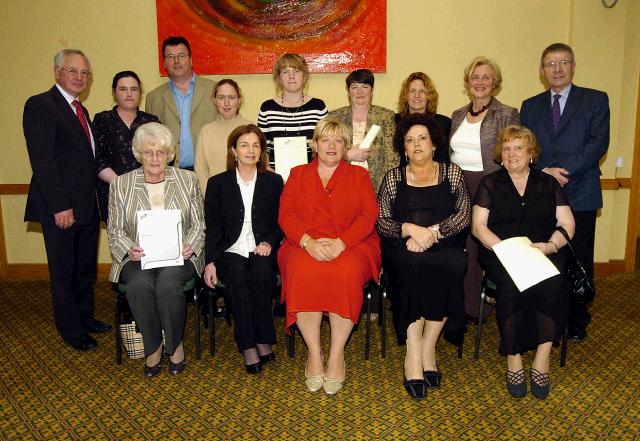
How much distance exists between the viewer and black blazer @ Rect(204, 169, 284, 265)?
11.5 ft

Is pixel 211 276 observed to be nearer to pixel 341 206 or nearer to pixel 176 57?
pixel 341 206

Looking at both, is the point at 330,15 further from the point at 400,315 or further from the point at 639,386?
the point at 639,386

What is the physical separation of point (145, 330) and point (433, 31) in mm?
3554

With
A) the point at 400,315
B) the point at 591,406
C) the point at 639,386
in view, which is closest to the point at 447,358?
the point at 400,315

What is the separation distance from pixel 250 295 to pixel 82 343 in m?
1.35

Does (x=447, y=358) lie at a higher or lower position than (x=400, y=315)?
lower

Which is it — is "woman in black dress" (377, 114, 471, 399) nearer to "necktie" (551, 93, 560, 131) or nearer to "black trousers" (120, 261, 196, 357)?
"necktie" (551, 93, 560, 131)

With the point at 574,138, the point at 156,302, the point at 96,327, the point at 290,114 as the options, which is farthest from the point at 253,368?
the point at 574,138

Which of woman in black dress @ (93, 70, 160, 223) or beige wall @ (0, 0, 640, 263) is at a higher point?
beige wall @ (0, 0, 640, 263)

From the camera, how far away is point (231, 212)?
3.50 m

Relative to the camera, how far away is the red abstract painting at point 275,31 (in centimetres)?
476

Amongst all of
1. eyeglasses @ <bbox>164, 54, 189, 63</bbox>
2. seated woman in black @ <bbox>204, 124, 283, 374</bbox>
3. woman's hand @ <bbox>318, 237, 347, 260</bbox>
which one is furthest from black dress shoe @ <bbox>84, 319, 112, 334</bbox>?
eyeglasses @ <bbox>164, 54, 189, 63</bbox>

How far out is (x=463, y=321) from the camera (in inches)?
127

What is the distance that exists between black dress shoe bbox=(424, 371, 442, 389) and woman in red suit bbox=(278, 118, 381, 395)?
0.50 meters
